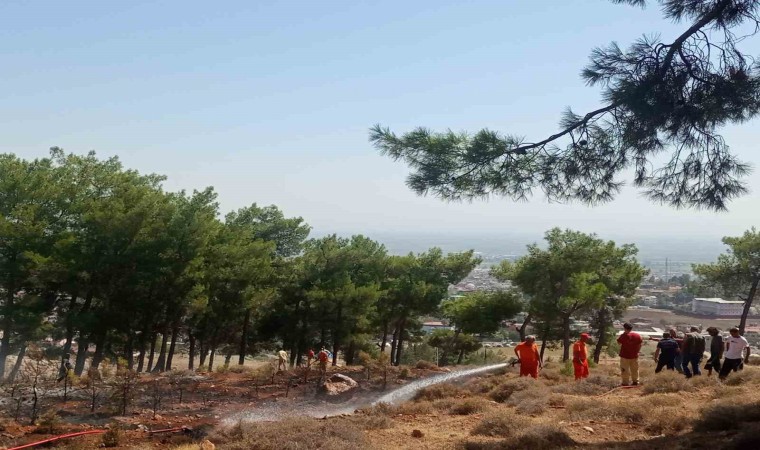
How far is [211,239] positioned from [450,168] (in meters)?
17.0

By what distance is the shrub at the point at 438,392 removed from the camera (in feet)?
40.3

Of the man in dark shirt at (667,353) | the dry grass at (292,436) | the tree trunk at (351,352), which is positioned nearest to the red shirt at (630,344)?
the man in dark shirt at (667,353)

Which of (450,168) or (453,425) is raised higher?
(450,168)

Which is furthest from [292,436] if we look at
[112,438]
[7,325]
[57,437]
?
[7,325]

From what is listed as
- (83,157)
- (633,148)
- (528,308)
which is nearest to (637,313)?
(528,308)

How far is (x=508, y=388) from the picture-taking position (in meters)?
12.5

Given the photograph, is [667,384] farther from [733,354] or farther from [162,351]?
[162,351]

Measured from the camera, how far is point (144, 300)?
2223 cm

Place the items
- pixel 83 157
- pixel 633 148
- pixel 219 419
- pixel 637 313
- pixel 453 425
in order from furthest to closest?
pixel 637 313, pixel 83 157, pixel 219 419, pixel 453 425, pixel 633 148

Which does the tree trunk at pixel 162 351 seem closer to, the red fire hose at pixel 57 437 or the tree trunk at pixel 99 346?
the tree trunk at pixel 99 346

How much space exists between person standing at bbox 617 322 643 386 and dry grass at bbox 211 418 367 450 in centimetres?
726

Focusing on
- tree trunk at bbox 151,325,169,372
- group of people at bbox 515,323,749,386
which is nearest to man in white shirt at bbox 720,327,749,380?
group of people at bbox 515,323,749,386

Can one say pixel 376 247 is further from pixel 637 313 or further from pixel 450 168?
pixel 637 313

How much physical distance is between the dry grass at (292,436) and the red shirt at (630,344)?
23.8 ft
